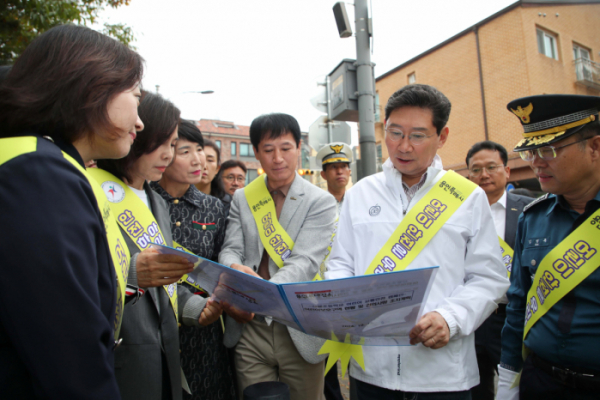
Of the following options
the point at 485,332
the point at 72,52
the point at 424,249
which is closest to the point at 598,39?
the point at 485,332

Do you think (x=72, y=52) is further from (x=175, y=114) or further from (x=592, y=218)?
(x=592, y=218)

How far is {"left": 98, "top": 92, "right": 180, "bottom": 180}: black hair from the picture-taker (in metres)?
2.09

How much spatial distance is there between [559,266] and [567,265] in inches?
1.3

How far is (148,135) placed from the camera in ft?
6.88

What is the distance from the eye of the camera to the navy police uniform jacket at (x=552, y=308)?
1.63m

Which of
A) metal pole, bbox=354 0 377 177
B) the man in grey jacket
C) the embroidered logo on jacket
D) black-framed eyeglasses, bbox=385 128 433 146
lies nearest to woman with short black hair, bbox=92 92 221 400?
the man in grey jacket

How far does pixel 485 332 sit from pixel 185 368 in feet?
7.81

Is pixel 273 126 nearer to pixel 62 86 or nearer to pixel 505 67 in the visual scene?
pixel 62 86

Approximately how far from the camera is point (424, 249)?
187 centimetres

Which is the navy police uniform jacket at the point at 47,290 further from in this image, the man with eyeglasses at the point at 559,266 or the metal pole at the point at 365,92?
the metal pole at the point at 365,92

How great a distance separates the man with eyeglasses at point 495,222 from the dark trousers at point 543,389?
3.80 feet

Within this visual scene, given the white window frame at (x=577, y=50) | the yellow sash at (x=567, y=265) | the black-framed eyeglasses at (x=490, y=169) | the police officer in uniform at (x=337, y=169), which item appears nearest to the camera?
the yellow sash at (x=567, y=265)

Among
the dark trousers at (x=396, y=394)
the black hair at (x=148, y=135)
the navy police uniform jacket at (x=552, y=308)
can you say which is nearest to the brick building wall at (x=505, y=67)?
the navy police uniform jacket at (x=552, y=308)

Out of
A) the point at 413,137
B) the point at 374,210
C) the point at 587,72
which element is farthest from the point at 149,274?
the point at 587,72
